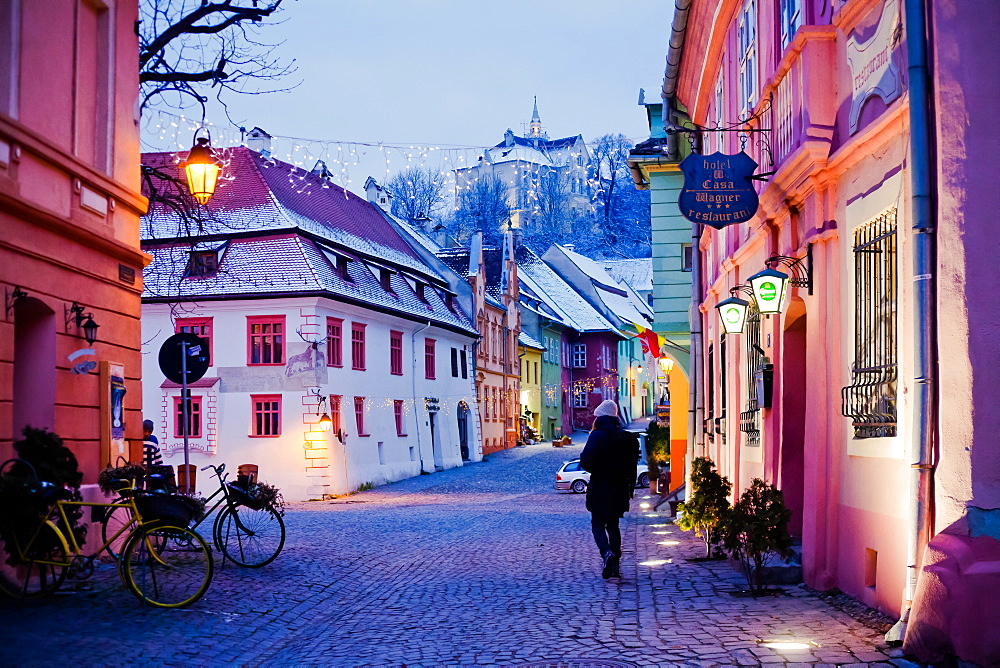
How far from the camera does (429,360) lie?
44531mm

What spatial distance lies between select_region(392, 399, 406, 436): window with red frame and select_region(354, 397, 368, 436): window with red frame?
3106 millimetres

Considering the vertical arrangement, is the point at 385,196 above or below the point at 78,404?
above

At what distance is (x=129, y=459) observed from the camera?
1383 cm

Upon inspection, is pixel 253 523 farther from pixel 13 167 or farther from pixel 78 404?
pixel 13 167

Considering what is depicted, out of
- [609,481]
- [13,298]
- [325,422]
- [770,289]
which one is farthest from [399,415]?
[770,289]

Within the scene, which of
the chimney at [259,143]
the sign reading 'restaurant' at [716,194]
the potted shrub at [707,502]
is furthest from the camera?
the chimney at [259,143]

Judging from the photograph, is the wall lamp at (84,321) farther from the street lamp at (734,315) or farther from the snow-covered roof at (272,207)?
the snow-covered roof at (272,207)

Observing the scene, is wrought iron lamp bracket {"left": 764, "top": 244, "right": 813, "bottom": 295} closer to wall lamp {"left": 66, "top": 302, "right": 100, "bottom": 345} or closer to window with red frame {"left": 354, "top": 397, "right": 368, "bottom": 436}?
wall lamp {"left": 66, "top": 302, "right": 100, "bottom": 345}

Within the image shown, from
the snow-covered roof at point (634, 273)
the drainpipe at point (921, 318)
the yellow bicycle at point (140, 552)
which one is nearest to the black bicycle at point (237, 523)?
the yellow bicycle at point (140, 552)

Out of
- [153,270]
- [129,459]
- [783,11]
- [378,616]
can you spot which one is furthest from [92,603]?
[153,270]

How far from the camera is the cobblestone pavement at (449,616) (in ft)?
25.4

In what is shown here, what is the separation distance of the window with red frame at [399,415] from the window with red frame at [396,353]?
3.24 feet

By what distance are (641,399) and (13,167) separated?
262ft

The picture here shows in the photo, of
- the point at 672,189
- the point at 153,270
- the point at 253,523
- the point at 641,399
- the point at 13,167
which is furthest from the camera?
the point at 641,399
